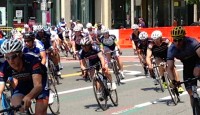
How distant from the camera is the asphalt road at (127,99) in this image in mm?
11836

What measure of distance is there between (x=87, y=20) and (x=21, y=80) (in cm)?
4130

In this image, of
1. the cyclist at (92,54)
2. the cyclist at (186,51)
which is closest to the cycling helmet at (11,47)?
the cyclist at (186,51)

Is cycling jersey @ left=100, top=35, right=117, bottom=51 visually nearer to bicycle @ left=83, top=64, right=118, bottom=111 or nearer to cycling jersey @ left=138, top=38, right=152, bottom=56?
cycling jersey @ left=138, top=38, right=152, bottom=56

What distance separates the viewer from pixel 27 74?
22.4 ft

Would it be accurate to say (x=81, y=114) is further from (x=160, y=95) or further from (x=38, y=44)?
(x=160, y=95)

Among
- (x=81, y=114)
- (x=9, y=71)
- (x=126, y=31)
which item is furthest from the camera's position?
(x=126, y=31)

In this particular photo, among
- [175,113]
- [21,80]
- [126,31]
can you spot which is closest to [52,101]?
[175,113]

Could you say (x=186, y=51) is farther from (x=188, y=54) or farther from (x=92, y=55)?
(x=92, y=55)

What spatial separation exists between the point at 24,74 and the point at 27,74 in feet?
0.13

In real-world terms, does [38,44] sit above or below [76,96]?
above

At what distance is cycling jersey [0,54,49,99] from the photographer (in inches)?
266

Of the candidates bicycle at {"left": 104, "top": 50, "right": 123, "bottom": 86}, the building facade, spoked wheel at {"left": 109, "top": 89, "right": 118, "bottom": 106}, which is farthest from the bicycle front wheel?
the building facade

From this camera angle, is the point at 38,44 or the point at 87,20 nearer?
the point at 38,44

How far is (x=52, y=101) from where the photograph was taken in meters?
10.7
